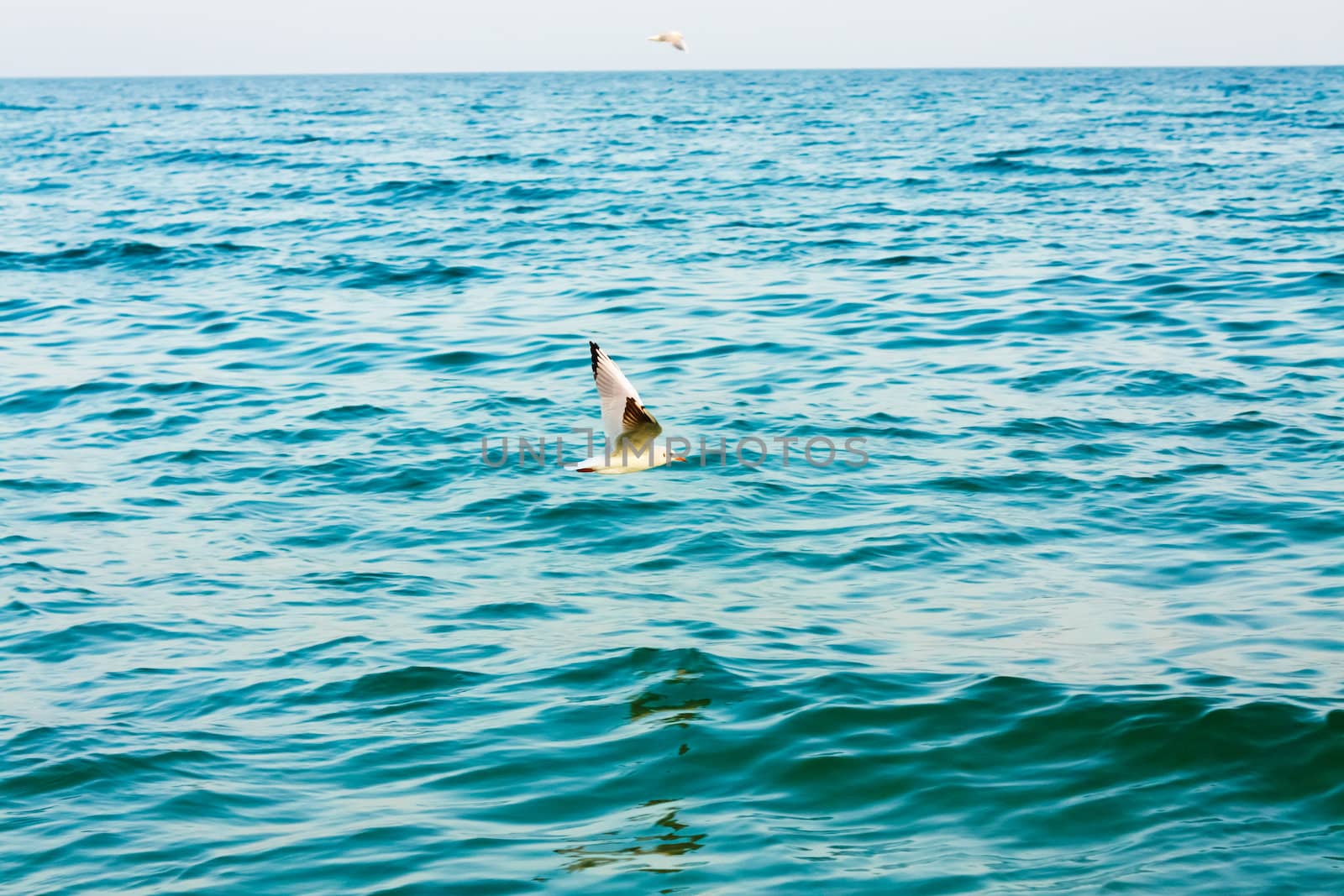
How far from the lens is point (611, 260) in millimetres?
21016

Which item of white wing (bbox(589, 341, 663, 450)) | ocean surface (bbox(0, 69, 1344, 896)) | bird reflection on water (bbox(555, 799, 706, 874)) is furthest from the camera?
white wing (bbox(589, 341, 663, 450))

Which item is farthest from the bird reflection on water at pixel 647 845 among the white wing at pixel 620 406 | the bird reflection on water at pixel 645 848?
the white wing at pixel 620 406

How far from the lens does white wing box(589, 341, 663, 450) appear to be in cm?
761

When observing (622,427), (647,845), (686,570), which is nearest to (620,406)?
(622,427)

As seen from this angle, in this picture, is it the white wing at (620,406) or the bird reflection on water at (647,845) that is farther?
the white wing at (620,406)

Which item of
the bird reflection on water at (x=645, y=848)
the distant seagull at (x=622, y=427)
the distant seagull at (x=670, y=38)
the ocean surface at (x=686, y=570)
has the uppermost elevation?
the distant seagull at (x=670, y=38)

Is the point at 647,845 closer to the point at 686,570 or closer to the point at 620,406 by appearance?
the point at 620,406

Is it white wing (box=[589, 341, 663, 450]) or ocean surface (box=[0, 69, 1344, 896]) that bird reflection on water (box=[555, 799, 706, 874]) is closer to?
ocean surface (box=[0, 69, 1344, 896])

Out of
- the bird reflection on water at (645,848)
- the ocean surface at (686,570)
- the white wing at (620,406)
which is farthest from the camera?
the white wing at (620,406)

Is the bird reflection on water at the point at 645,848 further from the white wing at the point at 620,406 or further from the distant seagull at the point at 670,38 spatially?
the distant seagull at the point at 670,38

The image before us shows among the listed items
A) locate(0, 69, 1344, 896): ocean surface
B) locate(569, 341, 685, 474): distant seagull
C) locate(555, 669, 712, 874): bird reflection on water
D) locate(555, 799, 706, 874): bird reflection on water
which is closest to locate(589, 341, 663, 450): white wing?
locate(569, 341, 685, 474): distant seagull

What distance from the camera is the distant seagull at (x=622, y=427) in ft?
25.0

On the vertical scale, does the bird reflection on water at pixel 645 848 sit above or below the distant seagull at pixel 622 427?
below

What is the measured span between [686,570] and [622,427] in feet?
6.48
